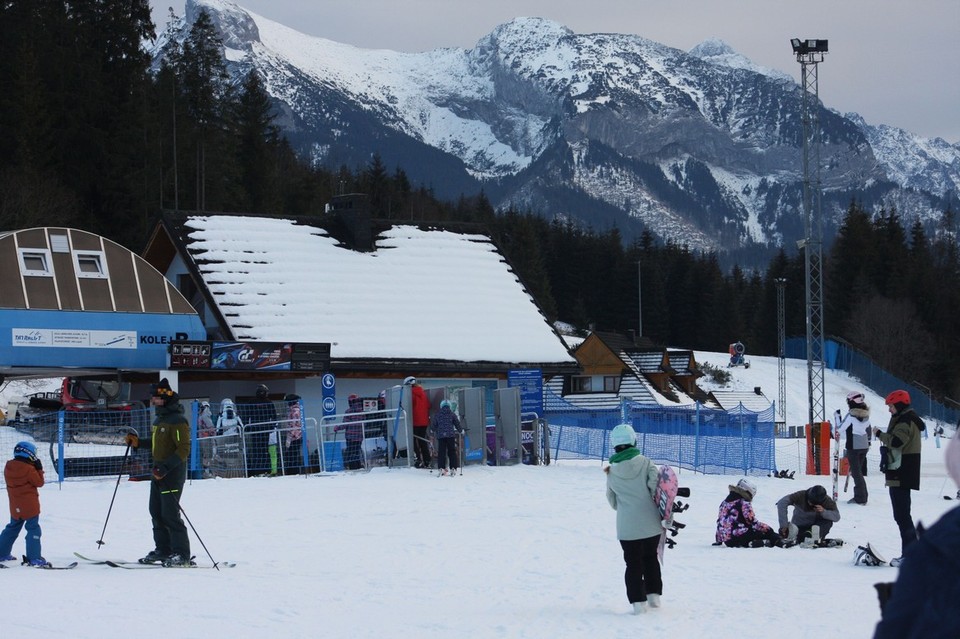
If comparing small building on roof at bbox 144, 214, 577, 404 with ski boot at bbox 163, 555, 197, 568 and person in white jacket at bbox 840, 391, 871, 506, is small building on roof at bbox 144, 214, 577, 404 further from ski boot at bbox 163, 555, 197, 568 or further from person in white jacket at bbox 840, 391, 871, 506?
ski boot at bbox 163, 555, 197, 568

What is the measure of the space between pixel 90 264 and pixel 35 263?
135cm

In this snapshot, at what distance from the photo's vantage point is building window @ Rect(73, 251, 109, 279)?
29062 mm

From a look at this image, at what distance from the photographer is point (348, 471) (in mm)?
23594

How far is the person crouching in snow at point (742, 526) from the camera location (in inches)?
590

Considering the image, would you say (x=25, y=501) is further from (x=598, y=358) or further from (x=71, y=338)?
(x=598, y=358)

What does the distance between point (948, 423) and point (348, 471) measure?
5076cm

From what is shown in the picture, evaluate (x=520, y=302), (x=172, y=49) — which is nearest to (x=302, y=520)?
(x=520, y=302)

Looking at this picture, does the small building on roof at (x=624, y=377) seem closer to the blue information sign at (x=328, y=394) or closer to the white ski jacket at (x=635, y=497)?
the blue information sign at (x=328, y=394)

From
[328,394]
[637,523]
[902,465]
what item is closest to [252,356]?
[328,394]

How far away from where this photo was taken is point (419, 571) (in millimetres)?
12930

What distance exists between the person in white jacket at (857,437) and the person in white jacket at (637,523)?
33.6 ft

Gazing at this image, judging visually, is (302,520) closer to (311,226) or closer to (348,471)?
(348,471)

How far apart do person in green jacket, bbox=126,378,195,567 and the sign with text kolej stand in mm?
15401

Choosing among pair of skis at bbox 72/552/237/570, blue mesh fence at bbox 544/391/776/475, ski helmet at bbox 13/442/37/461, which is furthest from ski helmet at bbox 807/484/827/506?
blue mesh fence at bbox 544/391/776/475
